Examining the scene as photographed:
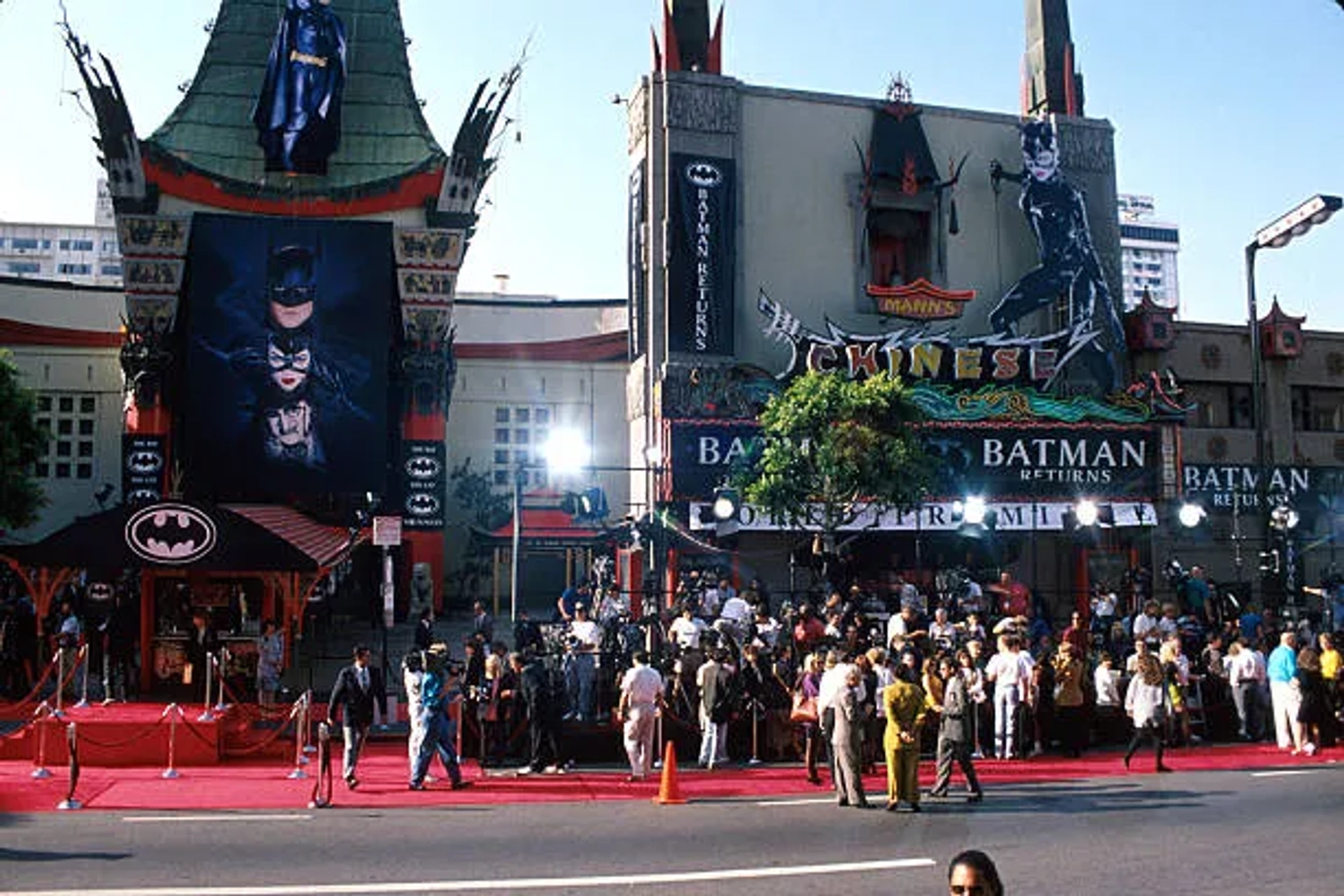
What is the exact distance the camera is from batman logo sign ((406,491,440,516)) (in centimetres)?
3800

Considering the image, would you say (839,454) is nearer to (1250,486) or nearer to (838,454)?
Answer: (838,454)

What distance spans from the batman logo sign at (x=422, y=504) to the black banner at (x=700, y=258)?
10888mm

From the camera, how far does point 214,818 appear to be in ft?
43.1

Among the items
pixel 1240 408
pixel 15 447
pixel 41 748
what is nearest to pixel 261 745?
pixel 41 748

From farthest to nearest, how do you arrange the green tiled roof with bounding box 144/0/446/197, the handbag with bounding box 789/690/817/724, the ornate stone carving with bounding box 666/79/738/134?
the green tiled roof with bounding box 144/0/446/197
the ornate stone carving with bounding box 666/79/738/134
the handbag with bounding box 789/690/817/724

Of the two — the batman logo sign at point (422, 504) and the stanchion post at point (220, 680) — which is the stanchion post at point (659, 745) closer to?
the stanchion post at point (220, 680)

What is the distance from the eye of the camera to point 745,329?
32.3 m

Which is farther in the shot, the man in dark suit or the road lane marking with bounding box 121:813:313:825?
the man in dark suit

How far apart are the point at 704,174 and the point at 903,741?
69.9 ft

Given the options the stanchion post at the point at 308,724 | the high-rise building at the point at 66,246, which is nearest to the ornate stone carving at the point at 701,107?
the stanchion post at the point at 308,724

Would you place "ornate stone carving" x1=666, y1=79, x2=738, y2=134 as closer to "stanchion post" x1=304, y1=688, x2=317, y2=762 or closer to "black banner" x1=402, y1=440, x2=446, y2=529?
"black banner" x1=402, y1=440, x2=446, y2=529

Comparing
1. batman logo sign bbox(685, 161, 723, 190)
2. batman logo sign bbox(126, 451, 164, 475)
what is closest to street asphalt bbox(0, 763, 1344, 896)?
batman logo sign bbox(685, 161, 723, 190)

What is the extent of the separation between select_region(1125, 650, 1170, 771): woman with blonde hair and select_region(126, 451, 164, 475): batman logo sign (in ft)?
95.6

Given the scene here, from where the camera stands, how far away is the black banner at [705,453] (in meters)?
30.1
